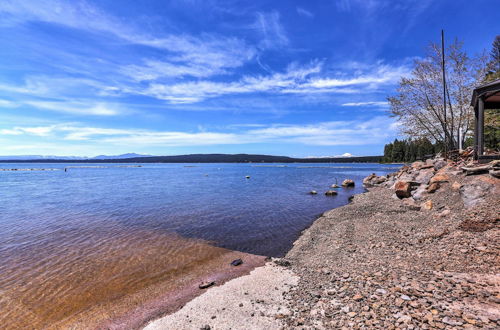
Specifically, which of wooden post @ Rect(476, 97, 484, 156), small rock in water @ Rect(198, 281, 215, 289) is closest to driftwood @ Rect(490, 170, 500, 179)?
wooden post @ Rect(476, 97, 484, 156)

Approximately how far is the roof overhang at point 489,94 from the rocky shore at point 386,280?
14.8 feet

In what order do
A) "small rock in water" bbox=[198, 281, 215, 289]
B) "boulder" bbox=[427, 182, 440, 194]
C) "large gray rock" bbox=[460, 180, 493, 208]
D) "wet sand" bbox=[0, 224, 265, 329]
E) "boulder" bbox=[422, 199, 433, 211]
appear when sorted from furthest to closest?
"boulder" bbox=[427, 182, 440, 194], "boulder" bbox=[422, 199, 433, 211], "large gray rock" bbox=[460, 180, 493, 208], "small rock in water" bbox=[198, 281, 215, 289], "wet sand" bbox=[0, 224, 265, 329]

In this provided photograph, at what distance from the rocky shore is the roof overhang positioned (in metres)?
4.51

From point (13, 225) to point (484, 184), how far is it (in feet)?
90.8

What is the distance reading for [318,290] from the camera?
6391 mm

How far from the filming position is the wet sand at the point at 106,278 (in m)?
6.85

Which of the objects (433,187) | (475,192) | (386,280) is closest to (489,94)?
(433,187)

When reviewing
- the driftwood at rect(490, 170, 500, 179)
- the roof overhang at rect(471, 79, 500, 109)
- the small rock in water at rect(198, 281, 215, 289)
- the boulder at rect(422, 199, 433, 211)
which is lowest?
the small rock in water at rect(198, 281, 215, 289)

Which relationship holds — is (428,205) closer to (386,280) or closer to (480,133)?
(480,133)

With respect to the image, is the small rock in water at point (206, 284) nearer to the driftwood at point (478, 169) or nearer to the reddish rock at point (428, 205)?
the reddish rock at point (428, 205)

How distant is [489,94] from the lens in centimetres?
1385

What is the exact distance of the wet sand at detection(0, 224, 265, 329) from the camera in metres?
6.85

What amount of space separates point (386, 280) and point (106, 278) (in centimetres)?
937

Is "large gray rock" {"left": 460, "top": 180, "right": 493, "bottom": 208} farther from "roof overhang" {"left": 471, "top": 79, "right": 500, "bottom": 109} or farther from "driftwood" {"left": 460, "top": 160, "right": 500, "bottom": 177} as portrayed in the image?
"roof overhang" {"left": 471, "top": 79, "right": 500, "bottom": 109}
